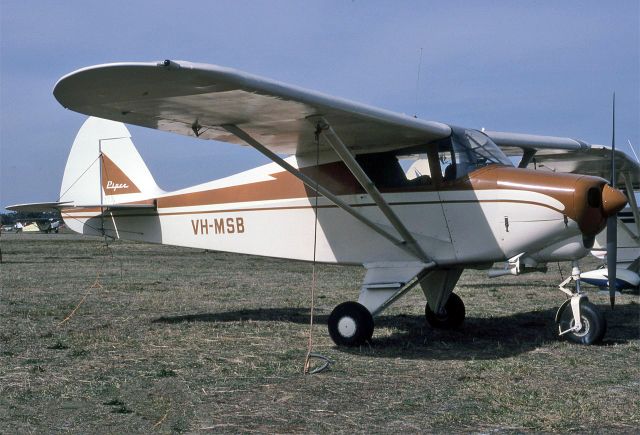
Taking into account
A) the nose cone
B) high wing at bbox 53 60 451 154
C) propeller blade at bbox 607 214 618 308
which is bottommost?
propeller blade at bbox 607 214 618 308

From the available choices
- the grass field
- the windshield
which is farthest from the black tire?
the windshield

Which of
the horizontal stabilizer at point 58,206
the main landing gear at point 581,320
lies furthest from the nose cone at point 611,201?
the horizontal stabilizer at point 58,206

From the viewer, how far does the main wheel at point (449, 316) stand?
30.4ft

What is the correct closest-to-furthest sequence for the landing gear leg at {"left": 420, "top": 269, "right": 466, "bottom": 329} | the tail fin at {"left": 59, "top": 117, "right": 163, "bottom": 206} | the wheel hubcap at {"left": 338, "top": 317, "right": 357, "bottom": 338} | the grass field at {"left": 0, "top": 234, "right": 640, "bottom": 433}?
the grass field at {"left": 0, "top": 234, "right": 640, "bottom": 433}
the wheel hubcap at {"left": 338, "top": 317, "right": 357, "bottom": 338}
the landing gear leg at {"left": 420, "top": 269, "right": 466, "bottom": 329}
the tail fin at {"left": 59, "top": 117, "right": 163, "bottom": 206}

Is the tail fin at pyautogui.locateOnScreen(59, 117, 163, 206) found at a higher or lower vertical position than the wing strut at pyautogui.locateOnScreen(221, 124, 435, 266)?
higher

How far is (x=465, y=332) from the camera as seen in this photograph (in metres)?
9.08

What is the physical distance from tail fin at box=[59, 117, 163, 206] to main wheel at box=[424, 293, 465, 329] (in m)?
4.90

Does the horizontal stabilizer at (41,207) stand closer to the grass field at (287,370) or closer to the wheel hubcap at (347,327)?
the grass field at (287,370)

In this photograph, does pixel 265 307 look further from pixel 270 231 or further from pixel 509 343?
pixel 509 343

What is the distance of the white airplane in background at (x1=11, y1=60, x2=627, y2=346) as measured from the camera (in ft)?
21.0

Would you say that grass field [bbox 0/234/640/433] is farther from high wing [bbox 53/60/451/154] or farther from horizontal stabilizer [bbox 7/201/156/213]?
high wing [bbox 53/60/451/154]

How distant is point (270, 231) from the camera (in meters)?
9.21

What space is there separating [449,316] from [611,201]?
9.37ft

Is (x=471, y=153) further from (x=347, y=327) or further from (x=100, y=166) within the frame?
(x=100, y=166)
